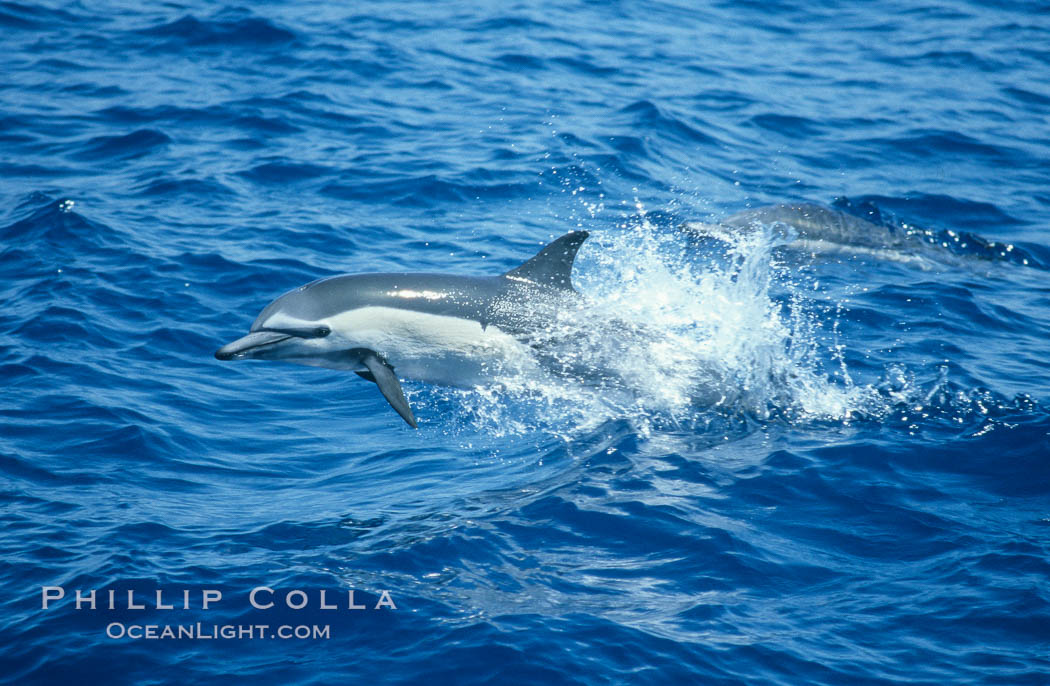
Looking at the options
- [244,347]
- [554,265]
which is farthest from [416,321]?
[244,347]

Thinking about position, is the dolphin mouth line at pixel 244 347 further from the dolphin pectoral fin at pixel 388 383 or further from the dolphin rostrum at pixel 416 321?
the dolphin pectoral fin at pixel 388 383

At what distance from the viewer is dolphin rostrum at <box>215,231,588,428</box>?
778cm

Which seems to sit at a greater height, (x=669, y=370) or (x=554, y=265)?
(x=554, y=265)

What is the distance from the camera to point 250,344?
761 cm

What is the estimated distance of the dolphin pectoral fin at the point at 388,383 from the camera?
7.59m

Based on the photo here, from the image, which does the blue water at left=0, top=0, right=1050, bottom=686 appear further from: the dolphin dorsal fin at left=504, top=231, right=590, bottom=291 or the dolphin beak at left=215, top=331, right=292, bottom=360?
the dolphin beak at left=215, top=331, right=292, bottom=360

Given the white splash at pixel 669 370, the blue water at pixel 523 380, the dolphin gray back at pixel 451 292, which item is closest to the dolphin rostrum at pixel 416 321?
the dolphin gray back at pixel 451 292

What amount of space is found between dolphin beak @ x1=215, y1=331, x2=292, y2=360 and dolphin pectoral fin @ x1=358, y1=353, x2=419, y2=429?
653mm

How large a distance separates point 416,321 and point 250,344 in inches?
49.1

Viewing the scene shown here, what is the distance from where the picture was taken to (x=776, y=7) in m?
22.0

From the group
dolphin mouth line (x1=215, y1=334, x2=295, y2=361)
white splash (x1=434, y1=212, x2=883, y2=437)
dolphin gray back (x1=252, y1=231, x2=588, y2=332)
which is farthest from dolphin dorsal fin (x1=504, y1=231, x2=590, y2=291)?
dolphin mouth line (x1=215, y1=334, x2=295, y2=361)

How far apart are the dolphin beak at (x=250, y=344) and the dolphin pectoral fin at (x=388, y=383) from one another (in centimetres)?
65

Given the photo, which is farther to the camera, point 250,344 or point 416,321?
point 416,321

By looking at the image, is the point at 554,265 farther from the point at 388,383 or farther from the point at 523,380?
the point at 388,383
